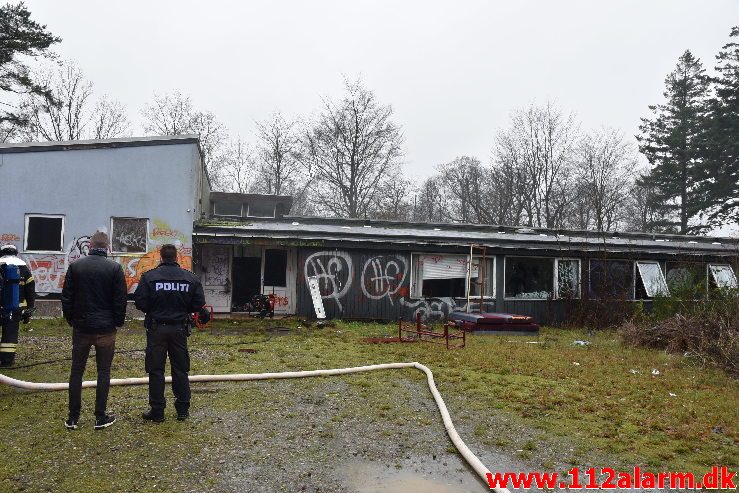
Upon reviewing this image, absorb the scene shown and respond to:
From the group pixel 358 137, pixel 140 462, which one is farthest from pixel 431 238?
pixel 358 137

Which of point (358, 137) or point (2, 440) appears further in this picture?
point (358, 137)

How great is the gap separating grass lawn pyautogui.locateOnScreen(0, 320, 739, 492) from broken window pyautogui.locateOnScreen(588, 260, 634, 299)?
6517 mm

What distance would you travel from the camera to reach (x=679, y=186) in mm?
33906

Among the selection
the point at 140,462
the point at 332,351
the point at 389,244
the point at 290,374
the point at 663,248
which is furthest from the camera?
the point at 663,248

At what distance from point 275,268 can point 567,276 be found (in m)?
9.37

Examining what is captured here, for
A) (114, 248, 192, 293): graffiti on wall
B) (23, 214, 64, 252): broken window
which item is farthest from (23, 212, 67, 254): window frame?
(114, 248, 192, 293): graffiti on wall

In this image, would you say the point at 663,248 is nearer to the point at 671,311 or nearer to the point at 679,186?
the point at 671,311

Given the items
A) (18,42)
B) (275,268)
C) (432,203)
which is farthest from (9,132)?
(432,203)

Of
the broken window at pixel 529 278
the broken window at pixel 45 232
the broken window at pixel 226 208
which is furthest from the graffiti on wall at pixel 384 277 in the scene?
the broken window at pixel 226 208

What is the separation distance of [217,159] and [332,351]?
1284 inches

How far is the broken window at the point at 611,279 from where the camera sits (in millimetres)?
16281

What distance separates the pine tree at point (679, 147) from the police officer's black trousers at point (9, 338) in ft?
118

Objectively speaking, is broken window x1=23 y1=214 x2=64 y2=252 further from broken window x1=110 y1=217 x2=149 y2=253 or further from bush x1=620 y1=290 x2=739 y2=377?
bush x1=620 y1=290 x2=739 y2=377

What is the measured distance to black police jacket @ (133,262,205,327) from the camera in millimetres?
5328
